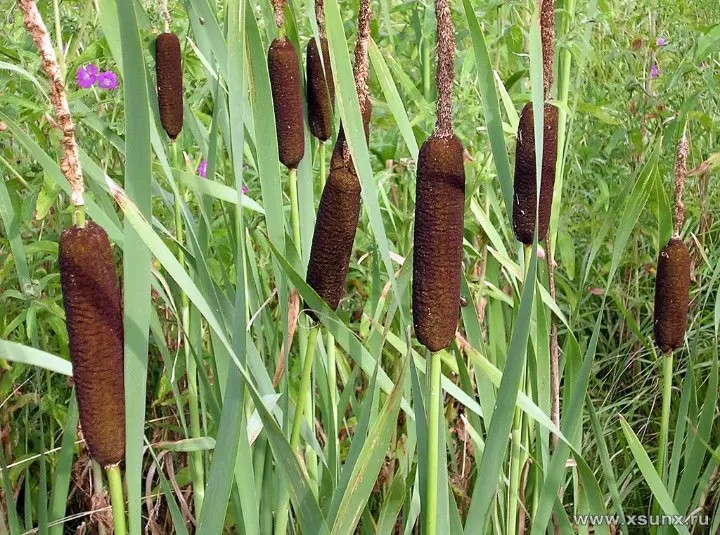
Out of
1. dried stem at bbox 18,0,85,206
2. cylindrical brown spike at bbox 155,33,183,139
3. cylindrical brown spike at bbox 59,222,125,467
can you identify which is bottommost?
cylindrical brown spike at bbox 59,222,125,467

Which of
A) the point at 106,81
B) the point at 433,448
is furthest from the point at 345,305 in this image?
the point at 433,448

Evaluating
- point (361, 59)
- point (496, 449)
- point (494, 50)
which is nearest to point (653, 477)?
point (496, 449)

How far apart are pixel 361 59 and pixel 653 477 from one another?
2.48ft

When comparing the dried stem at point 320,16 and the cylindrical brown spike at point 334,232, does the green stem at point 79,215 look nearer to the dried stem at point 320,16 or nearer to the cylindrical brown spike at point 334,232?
the cylindrical brown spike at point 334,232

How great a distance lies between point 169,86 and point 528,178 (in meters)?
0.64

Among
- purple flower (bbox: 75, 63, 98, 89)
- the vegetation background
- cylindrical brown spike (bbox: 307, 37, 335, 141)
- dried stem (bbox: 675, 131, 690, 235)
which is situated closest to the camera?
the vegetation background

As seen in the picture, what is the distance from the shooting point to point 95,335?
0.81m

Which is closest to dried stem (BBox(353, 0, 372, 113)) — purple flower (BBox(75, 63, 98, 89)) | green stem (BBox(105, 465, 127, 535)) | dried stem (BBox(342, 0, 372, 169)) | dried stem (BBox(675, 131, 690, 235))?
dried stem (BBox(342, 0, 372, 169))

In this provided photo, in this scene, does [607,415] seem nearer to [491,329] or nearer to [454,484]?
[454,484]

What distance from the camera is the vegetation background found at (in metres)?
0.95

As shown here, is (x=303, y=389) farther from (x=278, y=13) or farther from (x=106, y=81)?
(x=106, y=81)

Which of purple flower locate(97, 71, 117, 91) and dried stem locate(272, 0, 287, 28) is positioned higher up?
purple flower locate(97, 71, 117, 91)

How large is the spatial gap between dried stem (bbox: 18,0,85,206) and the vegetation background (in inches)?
2.9

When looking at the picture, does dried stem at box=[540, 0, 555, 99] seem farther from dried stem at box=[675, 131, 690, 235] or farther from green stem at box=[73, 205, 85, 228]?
green stem at box=[73, 205, 85, 228]
